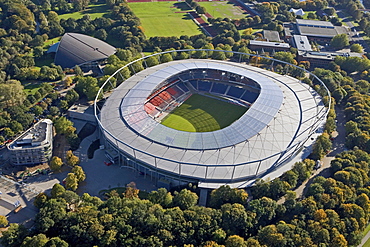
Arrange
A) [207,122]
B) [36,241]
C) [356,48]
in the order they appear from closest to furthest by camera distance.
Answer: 1. [36,241]
2. [207,122]
3. [356,48]

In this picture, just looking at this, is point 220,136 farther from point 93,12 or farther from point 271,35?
point 93,12

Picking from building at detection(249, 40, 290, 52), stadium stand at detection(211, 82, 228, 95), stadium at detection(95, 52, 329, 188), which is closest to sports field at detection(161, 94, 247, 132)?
stadium at detection(95, 52, 329, 188)

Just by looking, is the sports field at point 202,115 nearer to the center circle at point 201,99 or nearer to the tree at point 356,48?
the center circle at point 201,99

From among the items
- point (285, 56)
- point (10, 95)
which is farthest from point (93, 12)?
point (285, 56)

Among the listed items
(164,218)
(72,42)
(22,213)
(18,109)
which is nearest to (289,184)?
(164,218)

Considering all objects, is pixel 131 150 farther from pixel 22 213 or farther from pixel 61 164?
pixel 22 213

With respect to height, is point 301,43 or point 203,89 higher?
point 301,43
